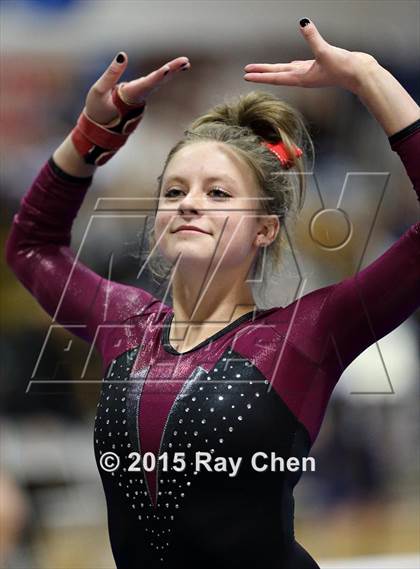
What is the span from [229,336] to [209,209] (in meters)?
0.17

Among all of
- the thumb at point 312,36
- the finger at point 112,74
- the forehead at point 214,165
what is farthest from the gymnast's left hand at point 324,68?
the finger at point 112,74

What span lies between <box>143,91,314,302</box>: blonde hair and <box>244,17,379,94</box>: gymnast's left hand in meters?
0.13

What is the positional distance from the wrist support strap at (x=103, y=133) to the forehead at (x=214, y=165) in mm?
150

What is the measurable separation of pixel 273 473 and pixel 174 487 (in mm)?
129

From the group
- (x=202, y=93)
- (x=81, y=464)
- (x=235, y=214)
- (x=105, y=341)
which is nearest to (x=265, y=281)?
(x=235, y=214)

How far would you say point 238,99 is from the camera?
116cm

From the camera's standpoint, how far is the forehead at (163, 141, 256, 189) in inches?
41.7

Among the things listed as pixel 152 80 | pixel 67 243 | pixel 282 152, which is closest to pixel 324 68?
pixel 282 152

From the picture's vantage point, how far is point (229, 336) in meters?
1.04

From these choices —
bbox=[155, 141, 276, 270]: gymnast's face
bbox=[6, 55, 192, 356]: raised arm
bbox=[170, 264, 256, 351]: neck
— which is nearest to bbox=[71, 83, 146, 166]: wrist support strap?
bbox=[6, 55, 192, 356]: raised arm

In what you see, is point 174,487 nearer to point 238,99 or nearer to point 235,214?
point 235,214

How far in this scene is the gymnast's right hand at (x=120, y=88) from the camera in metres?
1.13

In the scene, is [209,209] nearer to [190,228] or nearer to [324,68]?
[190,228]

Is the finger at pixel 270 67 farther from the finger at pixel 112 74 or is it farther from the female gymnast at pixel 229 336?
the finger at pixel 112 74
